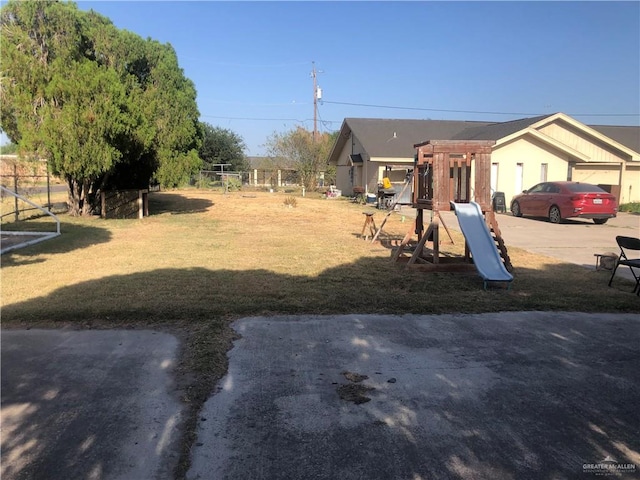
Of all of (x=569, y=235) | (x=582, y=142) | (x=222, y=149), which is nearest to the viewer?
(x=569, y=235)

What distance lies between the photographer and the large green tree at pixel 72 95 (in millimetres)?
14742

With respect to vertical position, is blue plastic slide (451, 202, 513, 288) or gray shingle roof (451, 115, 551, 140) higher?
gray shingle roof (451, 115, 551, 140)

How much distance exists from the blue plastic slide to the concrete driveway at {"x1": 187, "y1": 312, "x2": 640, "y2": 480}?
78.6 inches

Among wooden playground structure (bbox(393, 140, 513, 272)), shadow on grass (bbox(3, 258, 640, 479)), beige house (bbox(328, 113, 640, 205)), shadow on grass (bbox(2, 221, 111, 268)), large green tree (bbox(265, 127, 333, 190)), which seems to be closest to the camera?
shadow on grass (bbox(3, 258, 640, 479))

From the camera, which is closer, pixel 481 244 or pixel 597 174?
pixel 481 244

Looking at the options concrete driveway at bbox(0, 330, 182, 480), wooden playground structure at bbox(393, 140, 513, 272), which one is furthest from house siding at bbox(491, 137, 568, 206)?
concrete driveway at bbox(0, 330, 182, 480)

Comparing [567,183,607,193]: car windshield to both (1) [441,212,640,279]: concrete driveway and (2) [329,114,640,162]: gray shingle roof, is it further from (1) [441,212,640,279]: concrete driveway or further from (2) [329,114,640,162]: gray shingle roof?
(2) [329,114,640,162]: gray shingle roof

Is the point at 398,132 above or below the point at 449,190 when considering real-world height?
above

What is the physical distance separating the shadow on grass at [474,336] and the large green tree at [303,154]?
33186mm

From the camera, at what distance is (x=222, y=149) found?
55.7 metres

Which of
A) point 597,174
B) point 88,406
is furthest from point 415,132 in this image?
point 88,406

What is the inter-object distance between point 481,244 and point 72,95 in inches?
507

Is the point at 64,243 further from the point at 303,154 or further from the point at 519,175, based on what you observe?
the point at 303,154

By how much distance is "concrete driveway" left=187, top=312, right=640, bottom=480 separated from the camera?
3.02 m
